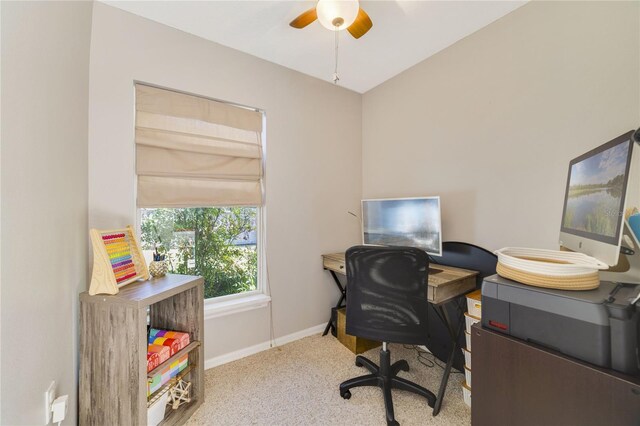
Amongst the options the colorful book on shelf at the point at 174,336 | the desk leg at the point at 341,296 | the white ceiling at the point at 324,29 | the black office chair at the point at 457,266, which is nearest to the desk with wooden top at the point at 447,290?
the black office chair at the point at 457,266

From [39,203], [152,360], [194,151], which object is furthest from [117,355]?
[194,151]

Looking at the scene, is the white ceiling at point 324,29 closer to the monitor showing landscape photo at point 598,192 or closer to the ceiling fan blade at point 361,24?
the ceiling fan blade at point 361,24

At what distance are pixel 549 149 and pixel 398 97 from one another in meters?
1.40

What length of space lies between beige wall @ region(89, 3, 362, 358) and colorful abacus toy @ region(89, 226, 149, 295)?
0.28m

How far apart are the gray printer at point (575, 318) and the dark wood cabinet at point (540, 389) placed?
37mm

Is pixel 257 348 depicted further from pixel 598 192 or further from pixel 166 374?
pixel 598 192

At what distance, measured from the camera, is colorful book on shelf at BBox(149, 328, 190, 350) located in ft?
5.24

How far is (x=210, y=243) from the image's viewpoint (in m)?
2.20

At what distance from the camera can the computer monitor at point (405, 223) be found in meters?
1.99

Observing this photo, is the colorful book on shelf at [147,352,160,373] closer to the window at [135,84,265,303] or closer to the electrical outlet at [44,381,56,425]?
the electrical outlet at [44,381,56,425]

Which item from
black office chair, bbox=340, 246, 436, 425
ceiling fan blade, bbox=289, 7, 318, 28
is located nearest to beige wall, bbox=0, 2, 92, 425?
ceiling fan blade, bbox=289, 7, 318, 28

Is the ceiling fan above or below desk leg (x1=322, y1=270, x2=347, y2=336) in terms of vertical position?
above

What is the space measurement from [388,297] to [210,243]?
4.97 ft

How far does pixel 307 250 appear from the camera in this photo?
261cm
